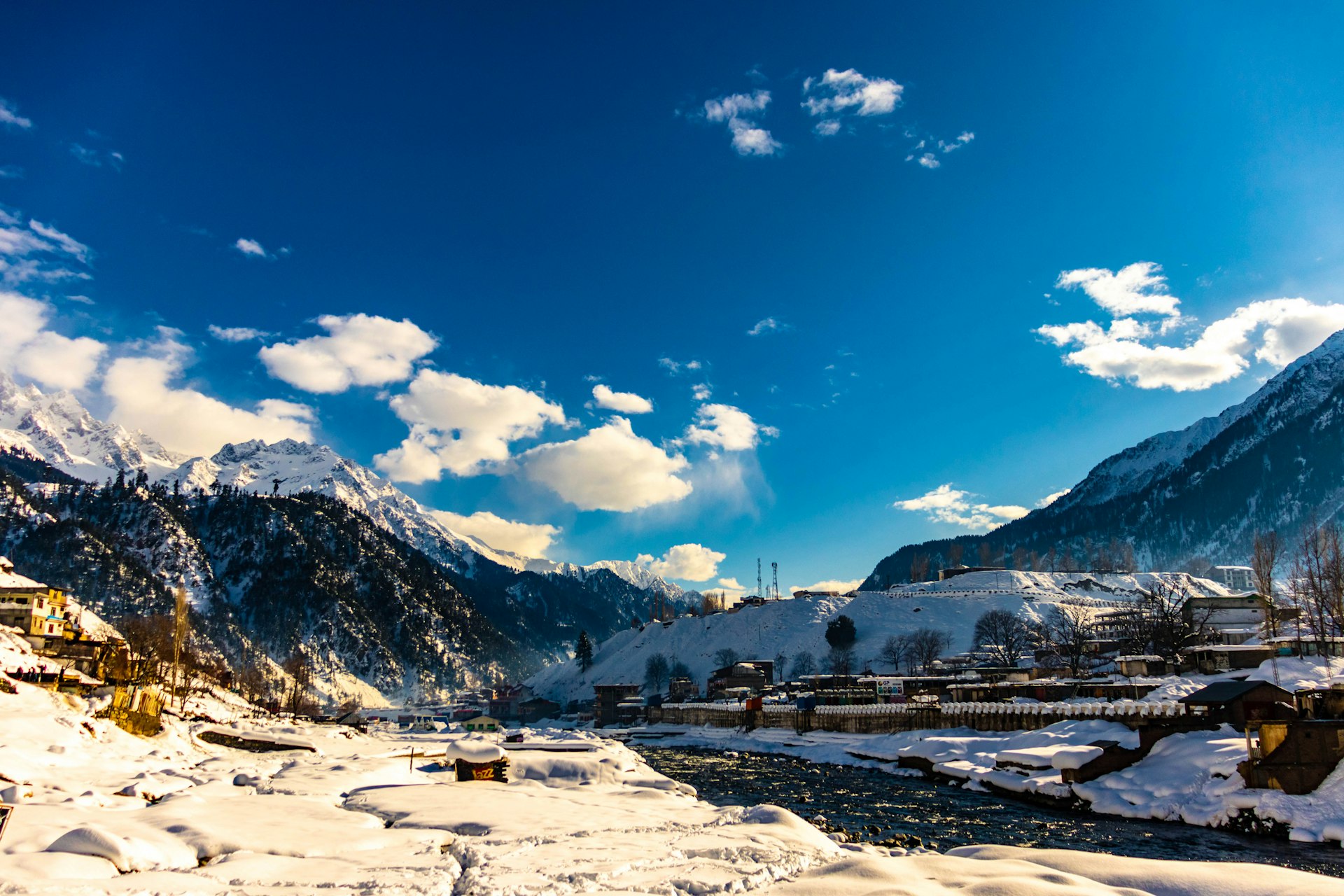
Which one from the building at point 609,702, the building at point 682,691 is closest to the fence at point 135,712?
the building at point 609,702

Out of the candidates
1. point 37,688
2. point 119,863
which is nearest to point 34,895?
point 119,863

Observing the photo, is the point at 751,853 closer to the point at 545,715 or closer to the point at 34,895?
the point at 34,895

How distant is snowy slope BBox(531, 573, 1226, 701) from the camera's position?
536 feet

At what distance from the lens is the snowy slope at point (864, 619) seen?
164m

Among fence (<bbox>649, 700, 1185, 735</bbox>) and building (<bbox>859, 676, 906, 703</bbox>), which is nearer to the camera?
fence (<bbox>649, 700, 1185, 735</bbox>)

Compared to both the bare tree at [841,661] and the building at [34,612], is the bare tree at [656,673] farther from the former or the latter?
the building at [34,612]

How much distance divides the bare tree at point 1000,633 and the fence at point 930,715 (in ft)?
174

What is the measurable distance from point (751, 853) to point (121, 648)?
80.8 meters

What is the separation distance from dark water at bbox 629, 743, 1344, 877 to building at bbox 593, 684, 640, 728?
97.2 meters

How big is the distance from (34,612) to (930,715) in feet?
347

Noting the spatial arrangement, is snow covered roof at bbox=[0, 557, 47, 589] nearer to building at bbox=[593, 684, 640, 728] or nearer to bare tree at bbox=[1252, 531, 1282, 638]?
building at bbox=[593, 684, 640, 728]

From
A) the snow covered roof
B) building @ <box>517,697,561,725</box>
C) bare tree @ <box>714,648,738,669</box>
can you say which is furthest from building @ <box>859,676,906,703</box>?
the snow covered roof

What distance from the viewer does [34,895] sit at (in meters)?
11.5

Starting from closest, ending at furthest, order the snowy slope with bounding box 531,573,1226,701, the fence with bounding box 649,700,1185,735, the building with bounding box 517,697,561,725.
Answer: the fence with bounding box 649,700,1185,735 → the snowy slope with bounding box 531,573,1226,701 → the building with bounding box 517,697,561,725
